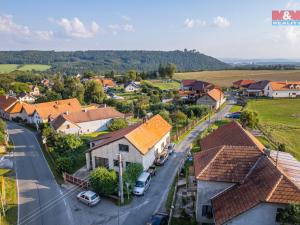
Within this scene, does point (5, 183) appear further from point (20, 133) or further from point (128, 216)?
point (20, 133)

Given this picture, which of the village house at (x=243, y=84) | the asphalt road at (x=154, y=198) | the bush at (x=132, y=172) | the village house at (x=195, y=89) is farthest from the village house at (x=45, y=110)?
the village house at (x=243, y=84)

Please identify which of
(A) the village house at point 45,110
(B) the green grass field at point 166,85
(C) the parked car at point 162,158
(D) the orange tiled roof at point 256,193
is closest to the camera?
(D) the orange tiled roof at point 256,193

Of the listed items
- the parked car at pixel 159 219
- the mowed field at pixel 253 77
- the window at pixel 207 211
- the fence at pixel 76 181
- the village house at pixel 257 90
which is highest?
the mowed field at pixel 253 77

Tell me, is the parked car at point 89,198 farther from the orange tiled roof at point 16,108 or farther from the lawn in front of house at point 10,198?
the orange tiled roof at point 16,108

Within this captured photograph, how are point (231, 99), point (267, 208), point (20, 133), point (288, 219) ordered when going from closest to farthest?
point (288, 219)
point (267, 208)
point (20, 133)
point (231, 99)

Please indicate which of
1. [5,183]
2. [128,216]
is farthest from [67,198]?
[5,183]

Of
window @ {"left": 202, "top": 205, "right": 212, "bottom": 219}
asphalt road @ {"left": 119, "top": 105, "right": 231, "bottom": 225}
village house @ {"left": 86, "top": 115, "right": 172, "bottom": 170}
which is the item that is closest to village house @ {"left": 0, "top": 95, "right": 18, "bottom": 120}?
village house @ {"left": 86, "top": 115, "right": 172, "bottom": 170}
